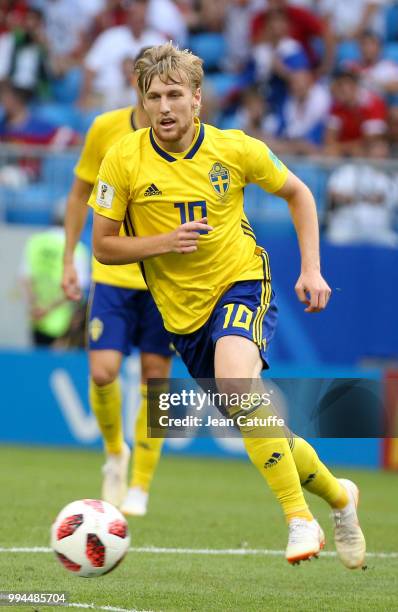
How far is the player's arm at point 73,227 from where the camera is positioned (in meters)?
7.83

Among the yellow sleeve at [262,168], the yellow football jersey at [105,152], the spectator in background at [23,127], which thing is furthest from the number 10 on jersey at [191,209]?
the spectator in background at [23,127]

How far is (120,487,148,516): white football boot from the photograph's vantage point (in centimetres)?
791

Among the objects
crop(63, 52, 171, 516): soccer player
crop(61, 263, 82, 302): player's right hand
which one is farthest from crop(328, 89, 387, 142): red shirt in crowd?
crop(61, 263, 82, 302): player's right hand

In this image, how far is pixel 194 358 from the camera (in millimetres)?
6051

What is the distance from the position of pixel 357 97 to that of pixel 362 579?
8.23 metres

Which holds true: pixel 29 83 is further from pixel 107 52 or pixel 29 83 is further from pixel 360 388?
pixel 360 388

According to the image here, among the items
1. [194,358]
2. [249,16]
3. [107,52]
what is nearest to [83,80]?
[107,52]

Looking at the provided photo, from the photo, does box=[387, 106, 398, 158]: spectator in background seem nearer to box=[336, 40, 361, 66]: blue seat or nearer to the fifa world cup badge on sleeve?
box=[336, 40, 361, 66]: blue seat

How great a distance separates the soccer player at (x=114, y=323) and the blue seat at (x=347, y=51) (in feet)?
25.9

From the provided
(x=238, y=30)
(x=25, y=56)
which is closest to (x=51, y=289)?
(x=25, y=56)

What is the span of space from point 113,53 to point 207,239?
957 cm

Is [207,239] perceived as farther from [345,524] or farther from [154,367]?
[154,367]

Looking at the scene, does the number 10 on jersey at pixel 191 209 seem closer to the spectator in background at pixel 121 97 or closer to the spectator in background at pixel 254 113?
the spectator in background at pixel 254 113

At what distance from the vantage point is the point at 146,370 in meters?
7.98
